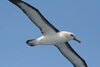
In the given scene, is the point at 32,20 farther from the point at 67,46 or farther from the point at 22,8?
the point at 67,46

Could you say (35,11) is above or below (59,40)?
above

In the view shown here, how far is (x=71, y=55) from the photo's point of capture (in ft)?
98.6

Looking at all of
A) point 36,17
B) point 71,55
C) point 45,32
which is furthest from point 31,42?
point 71,55

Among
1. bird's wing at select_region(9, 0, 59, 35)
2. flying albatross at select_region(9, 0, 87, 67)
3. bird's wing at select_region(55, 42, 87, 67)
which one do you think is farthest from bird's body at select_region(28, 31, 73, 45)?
bird's wing at select_region(55, 42, 87, 67)

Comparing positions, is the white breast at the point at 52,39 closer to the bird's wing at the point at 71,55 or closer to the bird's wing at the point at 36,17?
the bird's wing at the point at 36,17

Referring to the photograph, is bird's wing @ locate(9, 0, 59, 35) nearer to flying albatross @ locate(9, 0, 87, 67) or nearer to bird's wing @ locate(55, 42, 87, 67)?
flying albatross @ locate(9, 0, 87, 67)

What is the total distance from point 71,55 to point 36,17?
218 inches

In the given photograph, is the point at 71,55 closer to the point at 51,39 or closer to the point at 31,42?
the point at 51,39

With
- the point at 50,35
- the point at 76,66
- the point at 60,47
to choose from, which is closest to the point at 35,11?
the point at 50,35

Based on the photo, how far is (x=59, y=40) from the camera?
26.7 meters

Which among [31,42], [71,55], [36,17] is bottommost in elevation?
[31,42]

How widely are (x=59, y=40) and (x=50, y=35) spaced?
0.79 metres

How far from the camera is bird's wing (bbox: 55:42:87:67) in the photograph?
29.4 m

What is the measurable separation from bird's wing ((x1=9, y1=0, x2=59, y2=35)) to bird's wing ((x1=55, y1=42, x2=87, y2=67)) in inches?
108
